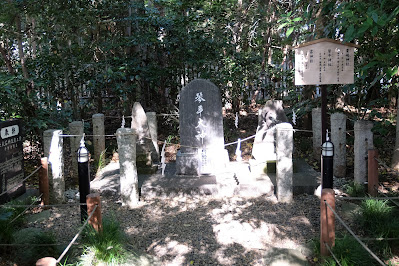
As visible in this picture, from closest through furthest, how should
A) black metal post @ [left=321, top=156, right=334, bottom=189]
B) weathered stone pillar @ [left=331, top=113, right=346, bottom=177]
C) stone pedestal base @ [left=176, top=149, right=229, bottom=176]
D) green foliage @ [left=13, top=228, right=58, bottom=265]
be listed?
green foliage @ [left=13, top=228, right=58, bottom=265] → black metal post @ [left=321, top=156, right=334, bottom=189] → weathered stone pillar @ [left=331, top=113, right=346, bottom=177] → stone pedestal base @ [left=176, top=149, right=229, bottom=176]

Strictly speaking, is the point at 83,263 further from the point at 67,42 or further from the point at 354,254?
the point at 67,42

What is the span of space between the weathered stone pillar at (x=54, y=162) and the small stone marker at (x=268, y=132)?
3.44 metres

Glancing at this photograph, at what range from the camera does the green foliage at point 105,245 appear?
12.4 ft

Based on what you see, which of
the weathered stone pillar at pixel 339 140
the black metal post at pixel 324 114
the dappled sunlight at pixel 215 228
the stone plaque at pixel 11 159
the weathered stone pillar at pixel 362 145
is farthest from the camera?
the weathered stone pillar at pixel 339 140

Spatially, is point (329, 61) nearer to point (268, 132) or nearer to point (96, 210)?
point (268, 132)

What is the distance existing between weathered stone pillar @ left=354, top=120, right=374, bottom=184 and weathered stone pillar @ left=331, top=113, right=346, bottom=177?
2.45 feet

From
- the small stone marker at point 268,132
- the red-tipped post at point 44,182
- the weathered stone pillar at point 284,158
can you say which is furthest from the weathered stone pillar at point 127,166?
the small stone marker at point 268,132

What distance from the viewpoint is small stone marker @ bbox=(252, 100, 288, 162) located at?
7.01 m

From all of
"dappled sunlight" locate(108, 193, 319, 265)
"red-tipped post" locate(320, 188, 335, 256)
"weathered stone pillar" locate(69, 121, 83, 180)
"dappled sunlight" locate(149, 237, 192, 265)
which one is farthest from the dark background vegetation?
"red-tipped post" locate(320, 188, 335, 256)

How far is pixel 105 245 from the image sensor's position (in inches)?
152

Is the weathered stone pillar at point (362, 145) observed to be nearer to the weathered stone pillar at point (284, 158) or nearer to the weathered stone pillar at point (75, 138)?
the weathered stone pillar at point (284, 158)

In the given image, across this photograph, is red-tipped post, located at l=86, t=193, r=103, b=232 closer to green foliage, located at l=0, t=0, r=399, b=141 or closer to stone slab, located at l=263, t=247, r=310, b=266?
stone slab, located at l=263, t=247, r=310, b=266

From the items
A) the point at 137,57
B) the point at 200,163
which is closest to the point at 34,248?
the point at 200,163

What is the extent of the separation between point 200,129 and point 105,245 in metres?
3.41
